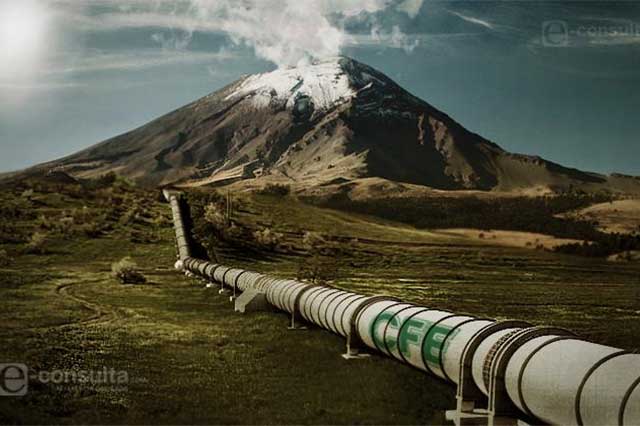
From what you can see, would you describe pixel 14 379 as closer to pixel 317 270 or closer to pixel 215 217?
pixel 317 270

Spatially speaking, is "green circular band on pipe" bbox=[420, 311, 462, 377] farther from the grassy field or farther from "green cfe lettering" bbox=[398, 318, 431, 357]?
the grassy field

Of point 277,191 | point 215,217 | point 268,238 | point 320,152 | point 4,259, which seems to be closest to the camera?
point 4,259

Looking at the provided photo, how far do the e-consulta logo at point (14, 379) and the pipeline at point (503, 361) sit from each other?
828 centimetres

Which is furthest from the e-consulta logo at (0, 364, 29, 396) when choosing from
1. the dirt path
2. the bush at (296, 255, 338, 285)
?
the bush at (296, 255, 338, 285)

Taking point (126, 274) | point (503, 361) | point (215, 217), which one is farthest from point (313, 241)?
point (503, 361)

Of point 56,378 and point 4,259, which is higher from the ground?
point 4,259

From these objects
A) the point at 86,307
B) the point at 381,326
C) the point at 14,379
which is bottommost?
the point at 86,307

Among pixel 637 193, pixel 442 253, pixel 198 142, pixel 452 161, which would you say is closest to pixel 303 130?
pixel 198 142

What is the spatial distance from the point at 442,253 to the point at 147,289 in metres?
35.8

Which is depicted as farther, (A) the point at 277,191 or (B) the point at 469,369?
(A) the point at 277,191

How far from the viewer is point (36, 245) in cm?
4919

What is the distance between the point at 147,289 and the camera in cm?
3828

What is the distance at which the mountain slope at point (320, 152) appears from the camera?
473 feet

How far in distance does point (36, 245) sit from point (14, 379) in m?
35.1
